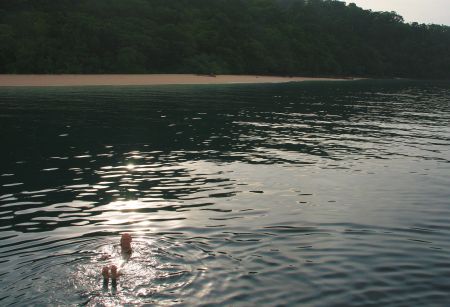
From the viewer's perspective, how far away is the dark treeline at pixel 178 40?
9175cm

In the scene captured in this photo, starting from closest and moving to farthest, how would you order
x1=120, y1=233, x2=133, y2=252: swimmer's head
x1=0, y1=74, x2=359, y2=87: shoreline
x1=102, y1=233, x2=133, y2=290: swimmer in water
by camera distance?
x1=102, y1=233, x2=133, y2=290: swimmer in water, x1=120, y1=233, x2=133, y2=252: swimmer's head, x1=0, y1=74, x2=359, y2=87: shoreline

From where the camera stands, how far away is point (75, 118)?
41219 mm

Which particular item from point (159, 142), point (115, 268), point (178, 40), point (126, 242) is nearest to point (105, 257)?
point (126, 242)

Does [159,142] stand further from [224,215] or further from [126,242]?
[126,242]

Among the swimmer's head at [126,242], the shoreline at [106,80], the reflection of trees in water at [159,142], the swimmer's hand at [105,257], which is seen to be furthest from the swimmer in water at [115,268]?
the shoreline at [106,80]

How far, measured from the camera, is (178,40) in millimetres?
111562

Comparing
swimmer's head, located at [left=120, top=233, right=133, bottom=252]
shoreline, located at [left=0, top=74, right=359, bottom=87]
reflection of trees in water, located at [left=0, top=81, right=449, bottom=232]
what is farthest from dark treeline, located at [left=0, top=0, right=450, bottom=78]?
swimmer's head, located at [left=120, top=233, right=133, bottom=252]

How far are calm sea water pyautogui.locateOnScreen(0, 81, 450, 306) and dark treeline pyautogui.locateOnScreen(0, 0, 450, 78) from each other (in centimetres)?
5895

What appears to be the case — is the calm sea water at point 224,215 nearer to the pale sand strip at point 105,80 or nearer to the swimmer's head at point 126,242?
the swimmer's head at point 126,242

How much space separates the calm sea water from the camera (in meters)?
11.3

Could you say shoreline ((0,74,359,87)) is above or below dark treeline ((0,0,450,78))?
below

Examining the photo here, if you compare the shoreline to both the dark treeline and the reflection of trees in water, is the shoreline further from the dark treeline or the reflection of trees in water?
the reflection of trees in water

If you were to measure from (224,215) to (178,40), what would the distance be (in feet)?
328

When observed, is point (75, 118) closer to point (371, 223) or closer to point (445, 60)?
point (371, 223)
